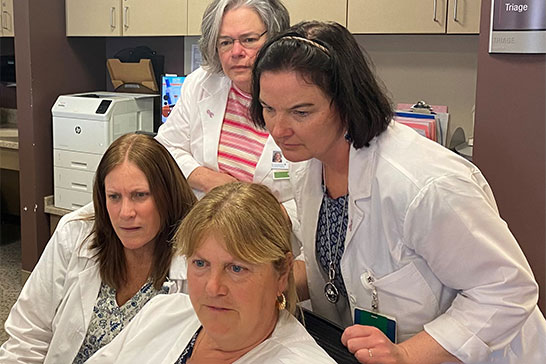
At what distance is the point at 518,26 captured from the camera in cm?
208

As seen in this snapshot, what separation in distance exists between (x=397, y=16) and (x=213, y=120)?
4.25ft

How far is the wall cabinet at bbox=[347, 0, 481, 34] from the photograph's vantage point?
9.44 feet

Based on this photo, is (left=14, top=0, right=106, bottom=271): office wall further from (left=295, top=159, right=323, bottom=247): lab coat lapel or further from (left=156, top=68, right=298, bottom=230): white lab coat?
(left=295, top=159, right=323, bottom=247): lab coat lapel

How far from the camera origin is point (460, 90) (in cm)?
328

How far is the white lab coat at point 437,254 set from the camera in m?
1.25

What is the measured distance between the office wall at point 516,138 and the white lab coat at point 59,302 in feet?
3.70

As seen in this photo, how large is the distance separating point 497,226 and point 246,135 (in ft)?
3.44

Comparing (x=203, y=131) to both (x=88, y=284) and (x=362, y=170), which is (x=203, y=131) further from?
(x=362, y=170)

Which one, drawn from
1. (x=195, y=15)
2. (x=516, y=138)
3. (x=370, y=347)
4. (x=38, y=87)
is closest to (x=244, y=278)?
(x=370, y=347)

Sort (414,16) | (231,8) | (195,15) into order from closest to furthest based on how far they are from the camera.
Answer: (231,8), (414,16), (195,15)

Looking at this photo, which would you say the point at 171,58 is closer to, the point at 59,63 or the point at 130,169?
the point at 59,63

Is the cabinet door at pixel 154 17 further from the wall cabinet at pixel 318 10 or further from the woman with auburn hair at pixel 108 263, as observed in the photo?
the woman with auburn hair at pixel 108 263

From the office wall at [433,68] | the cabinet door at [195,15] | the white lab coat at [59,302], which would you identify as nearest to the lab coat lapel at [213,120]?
the white lab coat at [59,302]

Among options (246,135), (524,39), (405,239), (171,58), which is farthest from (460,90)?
(405,239)
